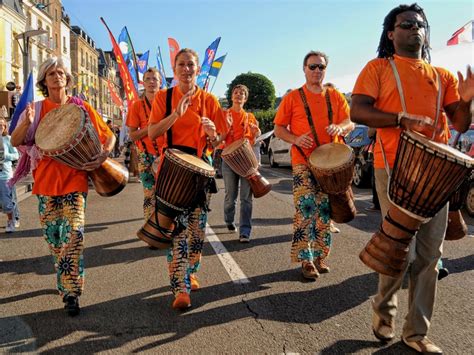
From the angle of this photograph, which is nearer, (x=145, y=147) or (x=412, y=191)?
(x=412, y=191)

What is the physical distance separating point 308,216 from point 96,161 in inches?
78.4

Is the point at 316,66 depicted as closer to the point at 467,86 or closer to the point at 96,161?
the point at 467,86

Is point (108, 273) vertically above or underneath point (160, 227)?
underneath

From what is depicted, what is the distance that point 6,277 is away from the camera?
4.62m

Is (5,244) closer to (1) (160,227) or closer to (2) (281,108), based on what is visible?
(1) (160,227)

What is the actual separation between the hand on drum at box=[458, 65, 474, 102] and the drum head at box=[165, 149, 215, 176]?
5.77 ft

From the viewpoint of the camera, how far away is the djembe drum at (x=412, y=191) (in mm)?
2598

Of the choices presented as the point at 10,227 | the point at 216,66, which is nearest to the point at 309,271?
the point at 10,227

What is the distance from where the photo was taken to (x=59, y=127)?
3.62m

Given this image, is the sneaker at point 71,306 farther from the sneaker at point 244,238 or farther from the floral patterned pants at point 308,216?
the sneaker at point 244,238

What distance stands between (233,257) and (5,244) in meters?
2.97

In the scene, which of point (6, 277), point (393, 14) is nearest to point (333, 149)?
point (393, 14)

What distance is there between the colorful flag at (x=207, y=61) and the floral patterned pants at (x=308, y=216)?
13.5m

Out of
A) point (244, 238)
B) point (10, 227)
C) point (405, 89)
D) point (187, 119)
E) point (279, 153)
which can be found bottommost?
point (279, 153)
